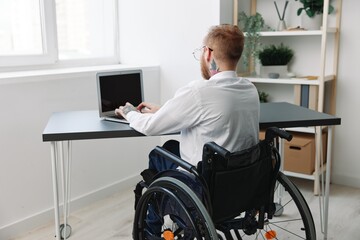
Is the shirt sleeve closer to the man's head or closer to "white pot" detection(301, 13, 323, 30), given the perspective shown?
the man's head

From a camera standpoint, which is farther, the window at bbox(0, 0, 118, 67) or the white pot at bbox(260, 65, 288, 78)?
the white pot at bbox(260, 65, 288, 78)

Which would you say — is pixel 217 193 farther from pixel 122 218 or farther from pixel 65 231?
pixel 122 218

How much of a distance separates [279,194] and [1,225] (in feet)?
5.56

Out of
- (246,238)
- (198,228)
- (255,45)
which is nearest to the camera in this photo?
(198,228)

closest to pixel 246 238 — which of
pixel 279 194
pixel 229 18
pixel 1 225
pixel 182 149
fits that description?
pixel 279 194

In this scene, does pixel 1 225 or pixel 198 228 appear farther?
pixel 1 225

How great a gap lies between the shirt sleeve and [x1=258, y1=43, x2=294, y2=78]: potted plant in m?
1.70

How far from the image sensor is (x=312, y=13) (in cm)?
302

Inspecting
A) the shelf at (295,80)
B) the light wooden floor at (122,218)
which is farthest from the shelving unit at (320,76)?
the light wooden floor at (122,218)

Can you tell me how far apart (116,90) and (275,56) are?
1.55 metres

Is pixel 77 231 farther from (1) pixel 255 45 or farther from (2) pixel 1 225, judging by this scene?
(1) pixel 255 45

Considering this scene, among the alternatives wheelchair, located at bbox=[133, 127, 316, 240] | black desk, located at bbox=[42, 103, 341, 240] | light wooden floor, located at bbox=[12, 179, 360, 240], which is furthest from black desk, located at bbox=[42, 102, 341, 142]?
light wooden floor, located at bbox=[12, 179, 360, 240]

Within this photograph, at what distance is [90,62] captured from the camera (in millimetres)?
3299

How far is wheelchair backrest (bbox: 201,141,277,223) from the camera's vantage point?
1495 millimetres
